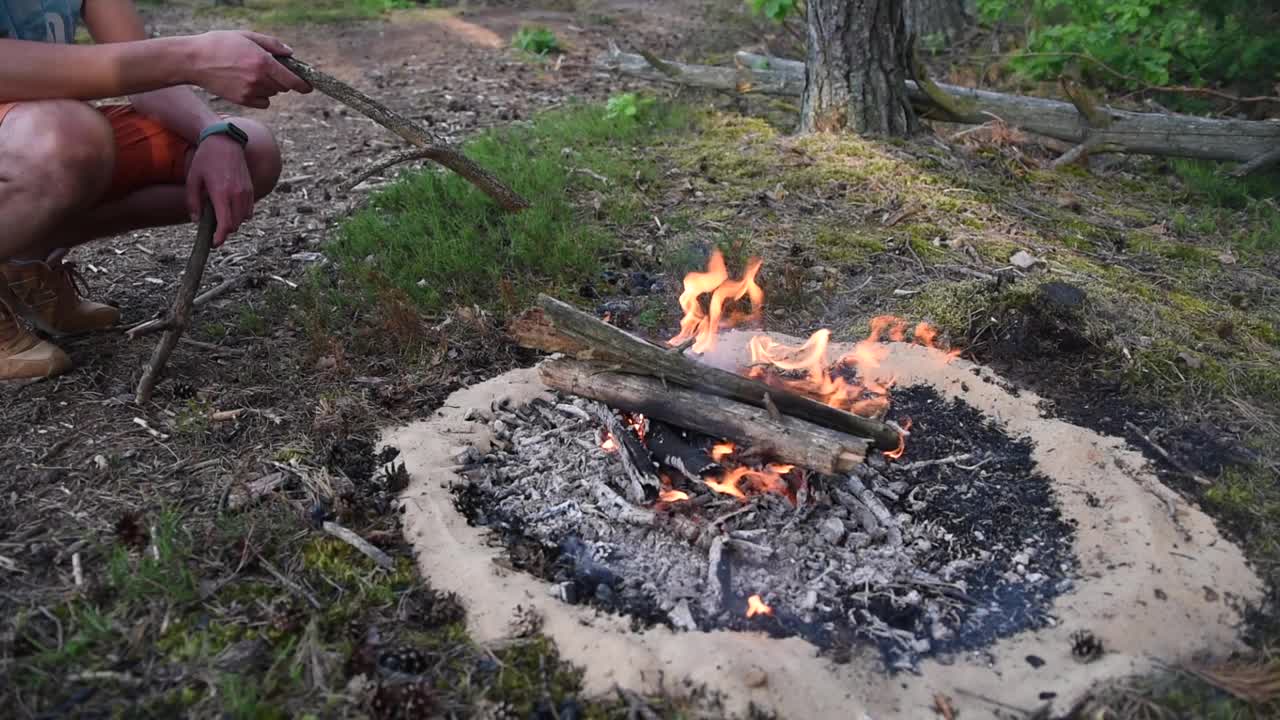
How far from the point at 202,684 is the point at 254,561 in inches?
19.5

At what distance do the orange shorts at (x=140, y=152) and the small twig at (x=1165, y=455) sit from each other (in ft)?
13.3

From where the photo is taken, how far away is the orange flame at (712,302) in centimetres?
361

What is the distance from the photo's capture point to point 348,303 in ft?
14.5

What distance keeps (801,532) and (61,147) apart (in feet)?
9.70

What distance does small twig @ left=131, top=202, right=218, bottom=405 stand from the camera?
3.54 m

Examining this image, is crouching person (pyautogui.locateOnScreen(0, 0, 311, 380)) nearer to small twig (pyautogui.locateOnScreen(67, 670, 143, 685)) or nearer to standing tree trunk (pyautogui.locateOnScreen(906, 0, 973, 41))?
small twig (pyautogui.locateOnScreen(67, 670, 143, 685))

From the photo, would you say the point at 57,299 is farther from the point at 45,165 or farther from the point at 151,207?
the point at 45,165

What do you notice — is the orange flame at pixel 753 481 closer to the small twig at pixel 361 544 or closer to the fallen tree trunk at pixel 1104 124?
the small twig at pixel 361 544

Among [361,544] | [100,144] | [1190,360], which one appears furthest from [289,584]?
[1190,360]

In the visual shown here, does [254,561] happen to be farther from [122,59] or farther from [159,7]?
[159,7]

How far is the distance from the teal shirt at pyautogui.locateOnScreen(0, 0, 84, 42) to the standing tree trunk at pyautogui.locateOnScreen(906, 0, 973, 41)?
8.67 meters

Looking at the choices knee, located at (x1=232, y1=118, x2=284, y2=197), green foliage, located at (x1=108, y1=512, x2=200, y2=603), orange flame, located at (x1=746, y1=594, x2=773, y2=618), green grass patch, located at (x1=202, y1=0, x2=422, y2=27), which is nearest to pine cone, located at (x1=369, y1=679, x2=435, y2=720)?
green foliage, located at (x1=108, y1=512, x2=200, y2=603)

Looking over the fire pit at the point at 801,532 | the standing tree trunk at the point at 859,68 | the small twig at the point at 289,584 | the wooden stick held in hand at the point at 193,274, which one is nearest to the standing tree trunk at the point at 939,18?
the standing tree trunk at the point at 859,68

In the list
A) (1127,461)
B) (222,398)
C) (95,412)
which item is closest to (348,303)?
(222,398)
